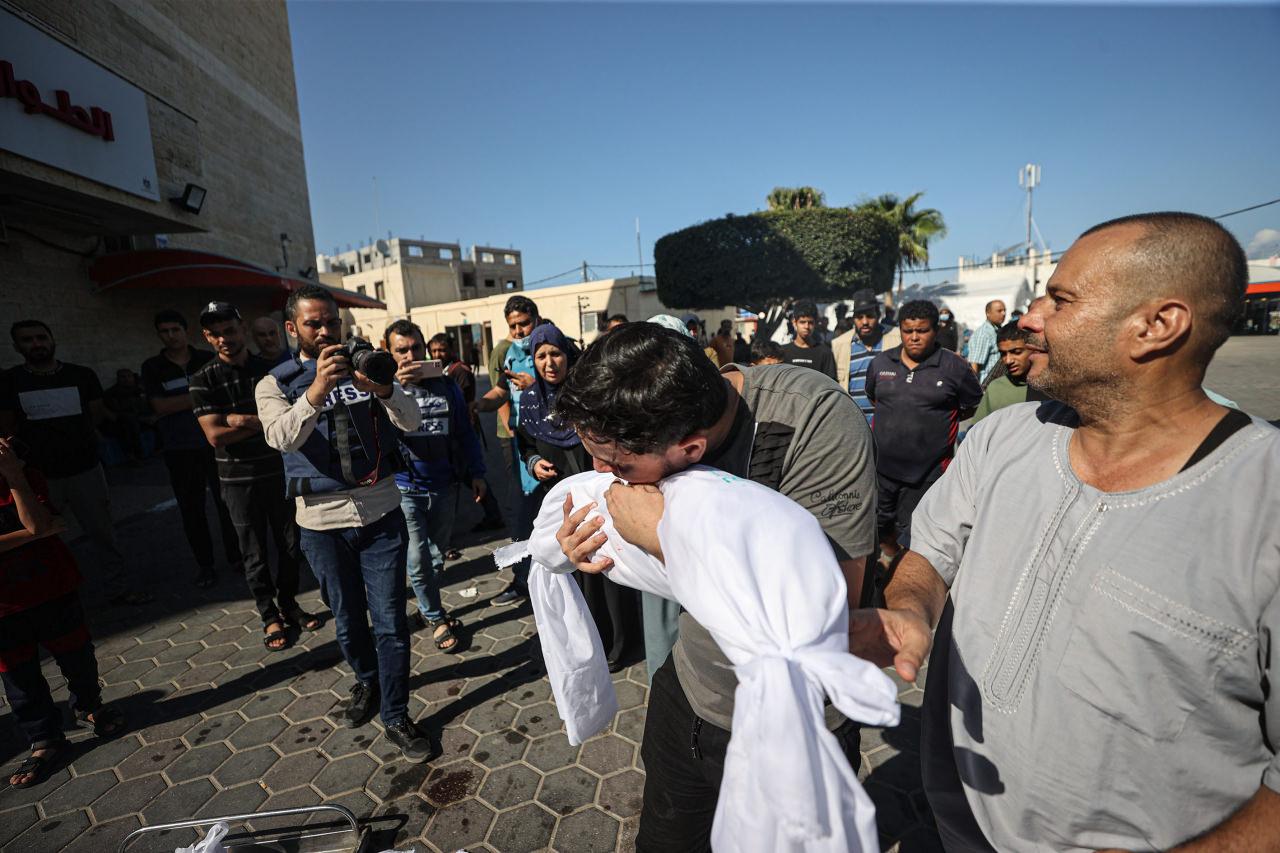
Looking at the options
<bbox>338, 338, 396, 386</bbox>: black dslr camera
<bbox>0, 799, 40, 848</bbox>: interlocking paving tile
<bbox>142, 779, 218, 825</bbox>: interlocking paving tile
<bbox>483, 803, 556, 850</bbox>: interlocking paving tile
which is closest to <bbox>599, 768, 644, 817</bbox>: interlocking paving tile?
<bbox>483, 803, 556, 850</bbox>: interlocking paving tile

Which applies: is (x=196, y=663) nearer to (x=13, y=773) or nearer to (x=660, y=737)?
(x=13, y=773)

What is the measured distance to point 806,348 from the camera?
6.41 m

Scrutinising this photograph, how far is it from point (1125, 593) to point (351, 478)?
2.96 m

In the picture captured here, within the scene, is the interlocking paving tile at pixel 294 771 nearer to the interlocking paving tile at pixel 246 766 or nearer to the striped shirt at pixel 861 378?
the interlocking paving tile at pixel 246 766

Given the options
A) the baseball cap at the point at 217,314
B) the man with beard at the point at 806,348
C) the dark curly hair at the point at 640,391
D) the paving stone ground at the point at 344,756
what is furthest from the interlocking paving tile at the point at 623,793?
the man with beard at the point at 806,348

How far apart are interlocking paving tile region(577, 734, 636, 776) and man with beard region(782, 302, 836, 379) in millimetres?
3988

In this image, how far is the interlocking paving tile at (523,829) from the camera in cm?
248

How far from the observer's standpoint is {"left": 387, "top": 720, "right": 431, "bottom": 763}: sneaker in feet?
9.84

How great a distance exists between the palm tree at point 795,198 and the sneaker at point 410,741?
30585 mm

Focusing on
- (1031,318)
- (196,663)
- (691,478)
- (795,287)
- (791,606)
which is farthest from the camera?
(795,287)

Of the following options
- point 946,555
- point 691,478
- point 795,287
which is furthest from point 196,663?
point 795,287

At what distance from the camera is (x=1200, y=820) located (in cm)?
111

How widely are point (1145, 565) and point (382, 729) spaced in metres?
3.56

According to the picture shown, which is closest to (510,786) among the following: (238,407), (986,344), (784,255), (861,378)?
(238,407)
